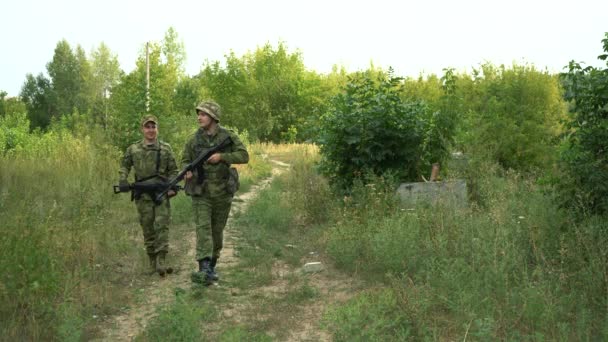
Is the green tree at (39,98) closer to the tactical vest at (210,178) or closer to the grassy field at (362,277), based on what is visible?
the grassy field at (362,277)

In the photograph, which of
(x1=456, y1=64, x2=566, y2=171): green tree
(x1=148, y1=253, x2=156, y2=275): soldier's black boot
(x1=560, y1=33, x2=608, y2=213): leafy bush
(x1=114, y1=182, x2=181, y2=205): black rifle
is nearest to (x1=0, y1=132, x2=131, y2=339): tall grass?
(x1=148, y1=253, x2=156, y2=275): soldier's black boot

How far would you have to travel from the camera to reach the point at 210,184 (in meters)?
6.85

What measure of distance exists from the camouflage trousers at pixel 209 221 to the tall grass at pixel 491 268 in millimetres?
1440

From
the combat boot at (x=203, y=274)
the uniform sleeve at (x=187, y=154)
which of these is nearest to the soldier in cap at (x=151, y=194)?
the uniform sleeve at (x=187, y=154)

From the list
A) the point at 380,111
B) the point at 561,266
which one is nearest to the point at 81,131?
the point at 380,111

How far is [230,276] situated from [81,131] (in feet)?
34.6

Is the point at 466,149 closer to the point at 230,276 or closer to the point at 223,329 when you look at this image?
the point at 230,276

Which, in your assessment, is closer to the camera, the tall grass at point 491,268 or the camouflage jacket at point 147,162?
the tall grass at point 491,268

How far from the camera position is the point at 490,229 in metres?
6.23

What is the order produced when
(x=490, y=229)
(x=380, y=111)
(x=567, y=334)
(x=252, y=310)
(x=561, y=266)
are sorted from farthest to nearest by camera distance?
1. (x=380, y=111)
2. (x=490, y=229)
3. (x=252, y=310)
4. (x=561, y=266)
5. (x=567, y=334)

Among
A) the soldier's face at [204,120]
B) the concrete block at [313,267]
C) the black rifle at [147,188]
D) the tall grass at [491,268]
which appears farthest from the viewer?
the black rifle at [147,188]

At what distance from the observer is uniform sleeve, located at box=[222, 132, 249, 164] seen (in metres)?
6.86

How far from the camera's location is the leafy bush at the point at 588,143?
221 inches

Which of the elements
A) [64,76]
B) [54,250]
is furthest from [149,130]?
[64,76]
